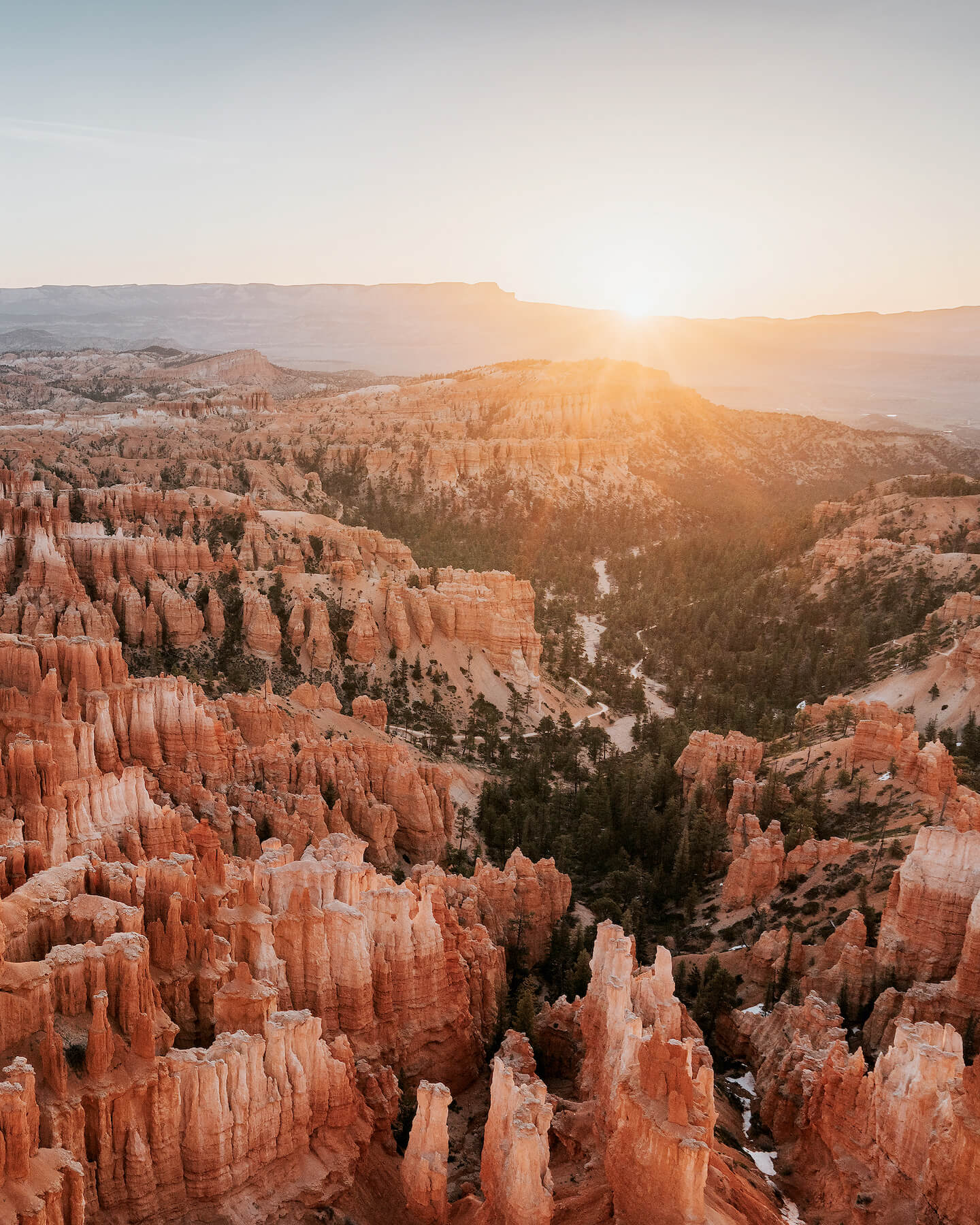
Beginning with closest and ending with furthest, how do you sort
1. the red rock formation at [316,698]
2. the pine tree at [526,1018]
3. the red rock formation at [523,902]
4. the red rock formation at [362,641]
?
the pine tree at [526,1018] < the red rock formation at [523,902] < the red rock formation at [316,698] < the red rock formation at [362,641]

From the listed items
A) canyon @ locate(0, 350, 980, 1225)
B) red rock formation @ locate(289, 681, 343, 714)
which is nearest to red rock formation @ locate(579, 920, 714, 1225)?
canyon @ locate(0, 350, 980, 1225)

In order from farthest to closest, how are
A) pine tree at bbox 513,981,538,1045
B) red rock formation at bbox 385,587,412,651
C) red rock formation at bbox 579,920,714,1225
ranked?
red rock formation at bbox 385,587,412,651 < pine tree at bbox 513,981,538,1045 < red rock formation at bbox 579,920,714,1225

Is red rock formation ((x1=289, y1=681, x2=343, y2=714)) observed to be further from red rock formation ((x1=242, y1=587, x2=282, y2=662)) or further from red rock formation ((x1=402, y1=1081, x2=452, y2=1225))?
red rock formation ((x1=402, y1=1081, x2=452, y2=1225))

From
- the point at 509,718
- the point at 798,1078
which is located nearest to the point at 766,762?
the point at 509,718

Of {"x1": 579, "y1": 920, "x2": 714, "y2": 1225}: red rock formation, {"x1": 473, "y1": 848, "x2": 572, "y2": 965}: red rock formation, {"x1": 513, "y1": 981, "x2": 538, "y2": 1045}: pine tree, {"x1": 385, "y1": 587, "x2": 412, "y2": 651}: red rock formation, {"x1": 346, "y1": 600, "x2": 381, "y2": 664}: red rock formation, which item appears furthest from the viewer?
{"x1": 385, "y1": 587, "x2": 412, "y2": 651}: red rock formation

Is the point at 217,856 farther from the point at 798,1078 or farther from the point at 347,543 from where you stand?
the point at 347,543

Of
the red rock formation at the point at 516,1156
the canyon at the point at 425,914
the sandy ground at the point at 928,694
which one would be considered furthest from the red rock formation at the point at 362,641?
the red rock formation at the point at 516,1156

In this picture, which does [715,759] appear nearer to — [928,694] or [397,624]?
[928,694]

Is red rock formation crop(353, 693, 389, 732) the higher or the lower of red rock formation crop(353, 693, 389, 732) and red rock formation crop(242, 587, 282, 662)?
the lower

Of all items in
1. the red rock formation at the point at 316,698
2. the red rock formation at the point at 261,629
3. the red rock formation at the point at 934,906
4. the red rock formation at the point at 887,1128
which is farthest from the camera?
the red rock formation at the point at 261,629

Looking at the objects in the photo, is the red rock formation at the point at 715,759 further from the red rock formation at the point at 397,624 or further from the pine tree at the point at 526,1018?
the pine tree at the point at 526,1018

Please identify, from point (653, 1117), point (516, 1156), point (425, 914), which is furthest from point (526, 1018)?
point (653, 1117)

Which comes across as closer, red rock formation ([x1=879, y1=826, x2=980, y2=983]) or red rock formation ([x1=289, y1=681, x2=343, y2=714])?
red rock formation ([x1=879, y1=826, x2=980, y2=983])

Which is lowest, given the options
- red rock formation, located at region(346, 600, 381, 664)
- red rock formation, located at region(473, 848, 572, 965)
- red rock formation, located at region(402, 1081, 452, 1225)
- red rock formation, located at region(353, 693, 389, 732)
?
red rock formation, located at region(473, 848, 572, 965)
